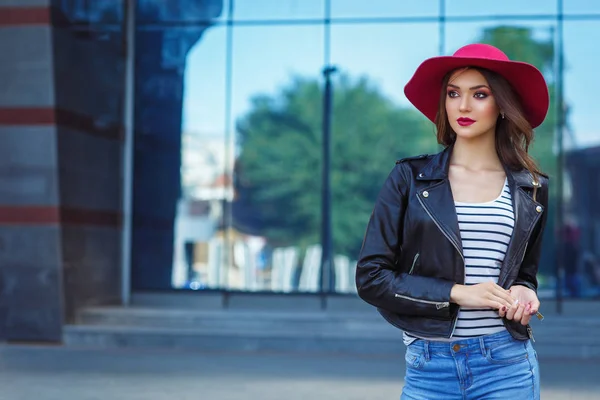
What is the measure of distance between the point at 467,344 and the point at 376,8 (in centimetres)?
1107

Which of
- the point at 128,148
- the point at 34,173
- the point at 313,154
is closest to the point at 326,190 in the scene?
the point at 313,154

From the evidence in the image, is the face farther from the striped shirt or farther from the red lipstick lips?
the striped shirt

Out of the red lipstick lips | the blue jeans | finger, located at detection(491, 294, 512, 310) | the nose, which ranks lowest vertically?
the blue jeans

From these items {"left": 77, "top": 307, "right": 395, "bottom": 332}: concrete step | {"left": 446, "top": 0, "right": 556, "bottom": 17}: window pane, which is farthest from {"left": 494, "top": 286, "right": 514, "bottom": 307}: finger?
{"left": 446, "top": 0, "right": 556, "bottom": 17}: window pane

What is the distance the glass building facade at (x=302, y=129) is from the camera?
1286 centimetres

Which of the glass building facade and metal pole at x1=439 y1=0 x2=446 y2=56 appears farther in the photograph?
metal pole at x1=439 y1=0 x2=446 y2=56

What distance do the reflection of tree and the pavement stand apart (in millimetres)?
2826

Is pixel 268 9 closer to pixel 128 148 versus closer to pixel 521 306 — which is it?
pixel 128 148

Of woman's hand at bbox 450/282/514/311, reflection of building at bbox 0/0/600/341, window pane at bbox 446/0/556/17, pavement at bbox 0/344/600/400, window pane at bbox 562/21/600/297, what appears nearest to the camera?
woman's hand at bbox 450/282/514/311

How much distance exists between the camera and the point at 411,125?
13.1 metres

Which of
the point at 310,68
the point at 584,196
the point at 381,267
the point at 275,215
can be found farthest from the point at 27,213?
the point at 381,267

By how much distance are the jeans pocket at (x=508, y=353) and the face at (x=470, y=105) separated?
0.63 m

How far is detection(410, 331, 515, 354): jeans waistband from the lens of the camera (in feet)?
8.49

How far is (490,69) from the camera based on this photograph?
2.75 metres
